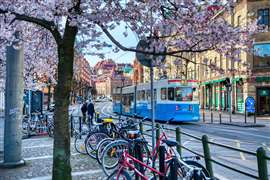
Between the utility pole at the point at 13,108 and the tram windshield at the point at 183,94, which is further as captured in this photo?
the tram windshield at the point at 183,94

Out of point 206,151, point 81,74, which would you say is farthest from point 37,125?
point 81,74

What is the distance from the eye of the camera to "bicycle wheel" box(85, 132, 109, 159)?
1021 centimetres

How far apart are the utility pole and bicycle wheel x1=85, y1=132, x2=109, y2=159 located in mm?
1948

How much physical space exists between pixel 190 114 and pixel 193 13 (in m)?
19.3

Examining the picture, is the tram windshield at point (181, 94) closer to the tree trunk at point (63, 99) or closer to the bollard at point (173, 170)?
the tree trunk at point (63, 99)

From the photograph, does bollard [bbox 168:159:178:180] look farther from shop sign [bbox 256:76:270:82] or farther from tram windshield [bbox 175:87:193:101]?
shop sign [bbox 256:76:270:82]

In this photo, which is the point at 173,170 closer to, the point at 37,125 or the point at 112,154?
the point at 112,154

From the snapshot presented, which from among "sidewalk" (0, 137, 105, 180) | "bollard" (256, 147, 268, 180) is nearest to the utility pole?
"sidewalk" (0, 137, 105, 180)

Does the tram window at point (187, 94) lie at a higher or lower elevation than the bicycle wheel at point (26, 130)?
higher

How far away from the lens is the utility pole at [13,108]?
885 centimetres

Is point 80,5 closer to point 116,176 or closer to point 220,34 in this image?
point 220,34

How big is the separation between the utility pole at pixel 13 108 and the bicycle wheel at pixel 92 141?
6.39 ft

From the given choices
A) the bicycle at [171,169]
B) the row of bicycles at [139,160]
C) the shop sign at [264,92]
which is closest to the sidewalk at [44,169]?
the row of bicycles at [139,160]

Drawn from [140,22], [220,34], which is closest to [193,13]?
[220,34]
